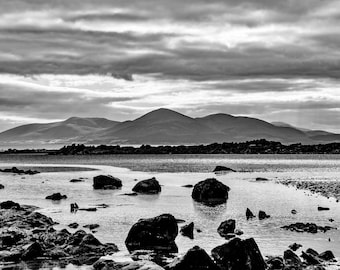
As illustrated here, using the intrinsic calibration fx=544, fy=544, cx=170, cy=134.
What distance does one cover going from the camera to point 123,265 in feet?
104

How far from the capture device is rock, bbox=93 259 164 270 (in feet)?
97.4

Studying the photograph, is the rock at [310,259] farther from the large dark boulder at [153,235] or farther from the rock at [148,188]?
the rock at [148,188]

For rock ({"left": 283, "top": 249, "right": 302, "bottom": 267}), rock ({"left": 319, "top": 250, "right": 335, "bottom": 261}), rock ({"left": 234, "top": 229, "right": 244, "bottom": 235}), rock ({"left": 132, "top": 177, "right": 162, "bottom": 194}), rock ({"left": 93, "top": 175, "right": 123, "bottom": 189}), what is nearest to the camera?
rock ({"left": 283, "top": 249, "right": 302, "bottom": 267})

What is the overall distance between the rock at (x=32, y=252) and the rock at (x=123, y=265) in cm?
529

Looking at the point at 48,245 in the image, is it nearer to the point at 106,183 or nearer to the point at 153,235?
the point at 153,235

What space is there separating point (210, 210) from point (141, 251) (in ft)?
81.1

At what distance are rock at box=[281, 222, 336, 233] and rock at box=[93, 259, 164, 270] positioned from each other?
64.0 feet

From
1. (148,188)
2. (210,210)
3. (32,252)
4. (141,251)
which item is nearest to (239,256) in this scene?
(141,251)

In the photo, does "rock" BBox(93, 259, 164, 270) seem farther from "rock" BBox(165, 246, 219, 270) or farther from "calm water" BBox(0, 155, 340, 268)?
"calm water" BBox(0, 155, 340, 268)

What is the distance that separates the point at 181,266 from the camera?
30.8 metres

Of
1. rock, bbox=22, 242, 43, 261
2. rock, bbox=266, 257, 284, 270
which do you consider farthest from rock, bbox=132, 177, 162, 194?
rock, bbox=266, 257, 284, 270

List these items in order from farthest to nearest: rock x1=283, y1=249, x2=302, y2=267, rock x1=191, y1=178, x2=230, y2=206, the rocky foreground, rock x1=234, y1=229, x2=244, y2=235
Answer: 1. rock x1=191, y1=178, x2=230, y2=206
2. rock x1=234, y1=229, x2=244, y2=235
3. rock x1=283, y1=249, x2=302, y2=267
4. the rocky foreground

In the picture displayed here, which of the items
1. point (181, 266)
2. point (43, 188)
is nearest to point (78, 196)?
point (43, 188)

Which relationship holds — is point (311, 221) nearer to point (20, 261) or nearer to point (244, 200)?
point (244, 200)
